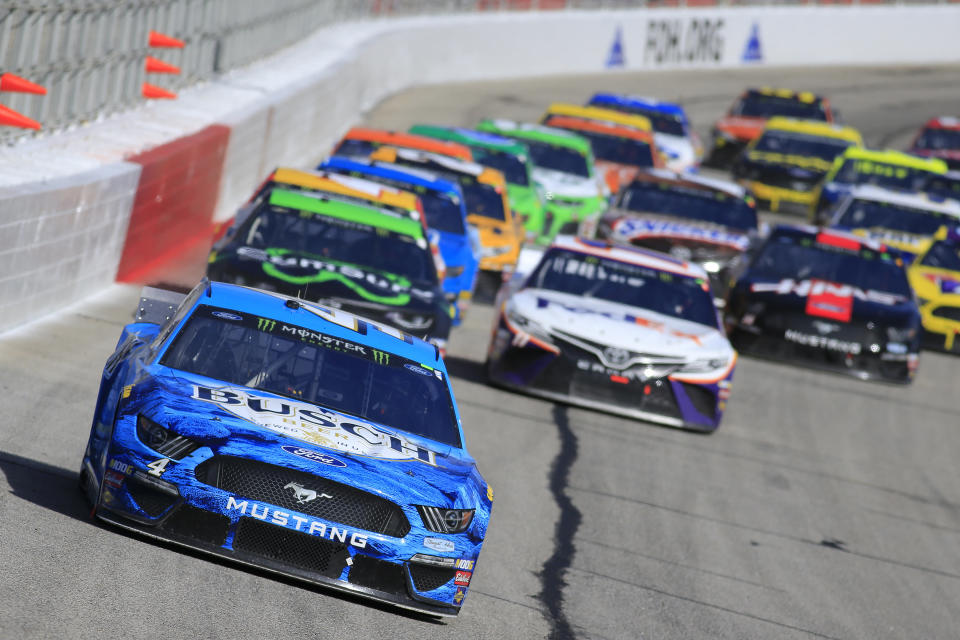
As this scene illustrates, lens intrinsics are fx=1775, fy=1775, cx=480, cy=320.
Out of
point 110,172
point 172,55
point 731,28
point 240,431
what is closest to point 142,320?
point 240,431

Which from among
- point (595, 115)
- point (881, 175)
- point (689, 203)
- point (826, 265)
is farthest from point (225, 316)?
point (881, 175)

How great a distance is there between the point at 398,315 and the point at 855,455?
433cm

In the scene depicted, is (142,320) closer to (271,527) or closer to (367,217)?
(271,527)

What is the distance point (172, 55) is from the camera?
22.4m

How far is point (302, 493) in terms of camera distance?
751 cm

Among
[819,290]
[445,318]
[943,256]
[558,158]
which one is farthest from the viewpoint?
[558,158]

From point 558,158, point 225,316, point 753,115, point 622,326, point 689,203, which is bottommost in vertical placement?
point 753,115

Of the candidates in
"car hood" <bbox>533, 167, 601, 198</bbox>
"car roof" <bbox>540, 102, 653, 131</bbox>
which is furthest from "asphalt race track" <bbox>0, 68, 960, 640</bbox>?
"car roof" <bbox>540, 102, 653, 131</bbox>

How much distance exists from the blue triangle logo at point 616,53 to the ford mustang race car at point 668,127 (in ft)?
54.4

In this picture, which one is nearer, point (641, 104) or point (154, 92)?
point (154, 92)

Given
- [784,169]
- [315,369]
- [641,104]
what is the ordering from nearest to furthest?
[315,369] < [784,169] < [641,104]

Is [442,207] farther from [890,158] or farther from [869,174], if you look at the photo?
[890,158]

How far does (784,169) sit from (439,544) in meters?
23.2

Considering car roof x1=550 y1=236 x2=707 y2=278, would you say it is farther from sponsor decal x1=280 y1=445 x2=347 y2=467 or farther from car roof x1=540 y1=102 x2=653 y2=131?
car roof x1=540 y1=102 x2=653 y2=131
